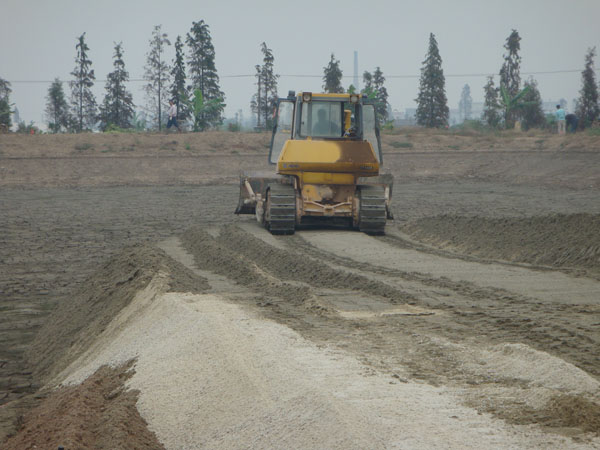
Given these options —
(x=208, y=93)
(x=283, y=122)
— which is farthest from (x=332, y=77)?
(x=283, y=122)

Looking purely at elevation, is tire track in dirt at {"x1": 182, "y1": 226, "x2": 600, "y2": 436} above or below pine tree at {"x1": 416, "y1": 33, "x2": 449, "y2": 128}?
below

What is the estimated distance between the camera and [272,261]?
11422 millimetres

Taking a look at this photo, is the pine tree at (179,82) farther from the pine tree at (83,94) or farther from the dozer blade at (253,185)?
the dozer blade at (253,185)

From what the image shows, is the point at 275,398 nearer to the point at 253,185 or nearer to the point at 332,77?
the point at 253,185

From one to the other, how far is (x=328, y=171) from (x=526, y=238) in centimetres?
390

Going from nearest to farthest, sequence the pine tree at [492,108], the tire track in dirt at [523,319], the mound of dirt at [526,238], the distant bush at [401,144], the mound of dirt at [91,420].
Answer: the mound of dirt at [91,420] < the tire track in dirt at [523,319] < the mound of dirt at [526,238] < the distant bush at [401,144] < the pine tree at [492,108]

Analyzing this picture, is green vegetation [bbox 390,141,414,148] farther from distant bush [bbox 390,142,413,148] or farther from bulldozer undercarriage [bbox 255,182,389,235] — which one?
bulldozer undercarriage [bbox 255,182,389,235]

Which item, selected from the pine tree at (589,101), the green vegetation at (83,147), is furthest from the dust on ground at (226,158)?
the pine tree at (589,101)

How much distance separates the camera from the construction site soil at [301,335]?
4434 mm

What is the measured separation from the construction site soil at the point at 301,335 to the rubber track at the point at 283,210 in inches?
14.3

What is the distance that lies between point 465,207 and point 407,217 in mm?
3371

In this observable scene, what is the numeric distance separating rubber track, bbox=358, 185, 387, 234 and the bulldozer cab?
3.30 feet

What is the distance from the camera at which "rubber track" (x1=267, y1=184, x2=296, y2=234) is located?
549 inches

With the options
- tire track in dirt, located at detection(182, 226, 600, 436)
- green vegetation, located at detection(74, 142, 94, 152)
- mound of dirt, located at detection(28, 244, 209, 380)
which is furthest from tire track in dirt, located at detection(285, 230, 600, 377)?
green vegetation, located at detection(74, 142, 94, 152)
